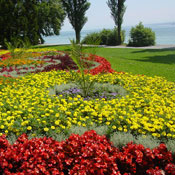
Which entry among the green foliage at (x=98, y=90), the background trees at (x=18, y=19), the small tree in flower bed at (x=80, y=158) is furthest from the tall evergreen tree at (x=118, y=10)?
the small tree in flower bed at (x=80, y=158)

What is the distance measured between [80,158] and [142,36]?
2413 centimetres

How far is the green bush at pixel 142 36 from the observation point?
25.1 meters

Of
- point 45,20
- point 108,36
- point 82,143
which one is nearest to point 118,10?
point 108,36

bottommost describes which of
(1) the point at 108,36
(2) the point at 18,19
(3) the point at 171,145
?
(3) the point at 171,145

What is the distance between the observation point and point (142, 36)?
25.1 metres

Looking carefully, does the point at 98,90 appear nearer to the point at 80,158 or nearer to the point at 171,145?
the point at 171,145

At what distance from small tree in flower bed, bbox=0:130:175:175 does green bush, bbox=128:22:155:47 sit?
2355cm

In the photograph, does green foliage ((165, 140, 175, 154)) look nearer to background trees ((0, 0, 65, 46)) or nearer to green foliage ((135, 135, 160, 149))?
green foliage ((135, 135, 160, 149))

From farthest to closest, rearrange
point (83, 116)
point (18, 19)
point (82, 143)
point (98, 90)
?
point (18, 19) → point (98, 90) → point (83, 116) → point (82, 143)

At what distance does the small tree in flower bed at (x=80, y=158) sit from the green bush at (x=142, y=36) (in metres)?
23.5

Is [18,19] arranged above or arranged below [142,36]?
above

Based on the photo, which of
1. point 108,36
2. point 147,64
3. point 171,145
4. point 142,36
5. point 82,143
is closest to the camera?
point 82,143

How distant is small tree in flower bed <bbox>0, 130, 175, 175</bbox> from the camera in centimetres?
265

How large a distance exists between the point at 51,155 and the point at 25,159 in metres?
0.32
